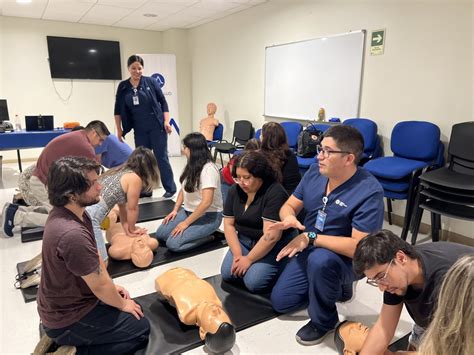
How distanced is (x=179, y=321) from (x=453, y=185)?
2.00 m

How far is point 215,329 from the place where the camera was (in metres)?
1.61

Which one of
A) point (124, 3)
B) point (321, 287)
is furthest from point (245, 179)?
point (124, 3)

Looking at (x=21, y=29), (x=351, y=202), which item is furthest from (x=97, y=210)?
(x=21, y=29)

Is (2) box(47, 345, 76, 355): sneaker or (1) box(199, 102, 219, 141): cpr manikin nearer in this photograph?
→ (2) box(47, 345, 76, 355): sneaker

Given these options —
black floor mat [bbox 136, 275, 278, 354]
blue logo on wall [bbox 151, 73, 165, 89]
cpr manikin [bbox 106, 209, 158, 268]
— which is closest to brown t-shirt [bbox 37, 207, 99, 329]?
black floor mat [bbox 136, 275, 278, 354]

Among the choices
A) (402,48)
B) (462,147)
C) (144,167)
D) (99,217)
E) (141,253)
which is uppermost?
(402,48)

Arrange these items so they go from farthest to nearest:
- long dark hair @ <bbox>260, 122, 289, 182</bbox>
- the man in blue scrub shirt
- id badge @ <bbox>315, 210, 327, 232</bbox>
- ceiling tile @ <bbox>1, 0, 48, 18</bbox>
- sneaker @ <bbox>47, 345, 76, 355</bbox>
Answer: ceiling tile @ <bbox>1, 0, 48, 18</bbox>
long dark hair @ <bbox>260, 122, 289, 182</bbox>
id badge @ <bbox>315, 210, 327, 232</bbox>
the man in blue scrub shirt
sneaker @ <bbox>47, 345, 76, 355</bbox>

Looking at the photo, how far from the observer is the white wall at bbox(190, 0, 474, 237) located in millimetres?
2863

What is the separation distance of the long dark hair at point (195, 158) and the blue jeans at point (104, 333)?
119cm

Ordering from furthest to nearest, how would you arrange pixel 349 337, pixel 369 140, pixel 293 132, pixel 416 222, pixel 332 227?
pixel 293 132 < pixel 369 140 < pixel 416 222 < pixel 332 227 < pixel 349 337

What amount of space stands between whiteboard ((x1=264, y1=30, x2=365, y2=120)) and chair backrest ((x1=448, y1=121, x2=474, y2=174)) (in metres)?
1.16

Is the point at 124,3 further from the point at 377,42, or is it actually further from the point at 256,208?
the point at 256,208

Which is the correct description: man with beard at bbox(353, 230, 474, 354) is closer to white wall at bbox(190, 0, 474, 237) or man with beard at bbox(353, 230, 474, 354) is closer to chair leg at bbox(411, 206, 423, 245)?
chair leg at bbox(411, 206, 423, 245)

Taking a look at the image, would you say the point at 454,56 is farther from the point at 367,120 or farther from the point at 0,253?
the point at 0,253
